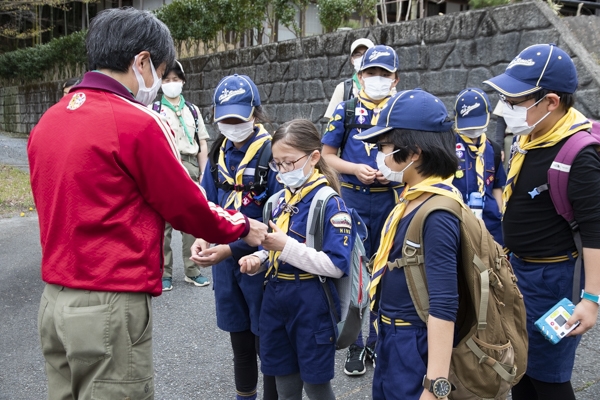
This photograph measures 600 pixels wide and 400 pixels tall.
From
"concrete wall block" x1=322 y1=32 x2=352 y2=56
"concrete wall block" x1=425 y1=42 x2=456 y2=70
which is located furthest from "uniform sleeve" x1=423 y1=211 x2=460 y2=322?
"concrete wall block" x1=322 y1=32 x2=352 y2=56

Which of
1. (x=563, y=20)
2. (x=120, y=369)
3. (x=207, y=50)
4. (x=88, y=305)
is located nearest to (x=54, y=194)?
(x=88, y=305)

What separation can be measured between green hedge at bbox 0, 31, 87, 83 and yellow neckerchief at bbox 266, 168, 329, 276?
18151 mm

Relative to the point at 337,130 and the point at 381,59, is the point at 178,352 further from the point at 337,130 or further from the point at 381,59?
the point at 381,59

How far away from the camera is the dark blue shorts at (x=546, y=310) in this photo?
265cm

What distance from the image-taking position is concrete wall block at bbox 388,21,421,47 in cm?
839

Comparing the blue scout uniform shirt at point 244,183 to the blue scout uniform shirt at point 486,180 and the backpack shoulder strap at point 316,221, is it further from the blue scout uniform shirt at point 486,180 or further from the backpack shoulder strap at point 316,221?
the blue scout uniform shirt at point 486,180

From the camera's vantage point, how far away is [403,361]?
7.34 feet

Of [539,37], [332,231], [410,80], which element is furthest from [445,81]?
[332,231]

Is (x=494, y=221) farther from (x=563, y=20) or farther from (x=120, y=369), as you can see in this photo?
(x=563, y=20)

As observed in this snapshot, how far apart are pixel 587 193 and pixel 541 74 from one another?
561mm

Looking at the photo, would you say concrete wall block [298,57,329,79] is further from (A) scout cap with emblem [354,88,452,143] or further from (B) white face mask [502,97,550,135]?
(A) scout cap with emblem [354,88,452,143]

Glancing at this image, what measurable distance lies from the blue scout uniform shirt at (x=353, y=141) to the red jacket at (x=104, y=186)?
2108 mm

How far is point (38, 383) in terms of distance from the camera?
13.2ft

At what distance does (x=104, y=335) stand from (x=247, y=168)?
4.58 ft
